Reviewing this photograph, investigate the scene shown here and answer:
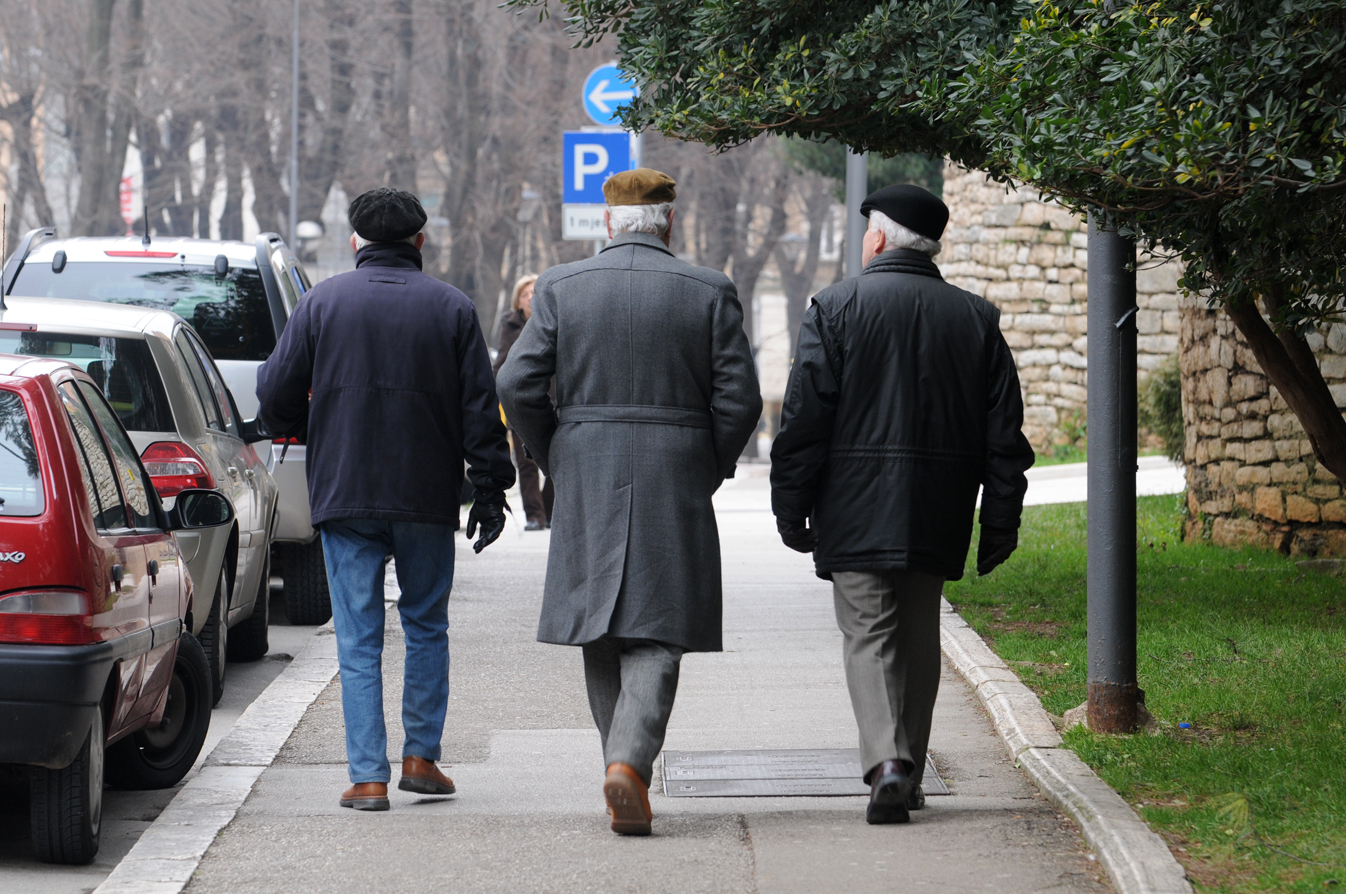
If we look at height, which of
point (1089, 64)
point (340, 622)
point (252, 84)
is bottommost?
point (340, 622)

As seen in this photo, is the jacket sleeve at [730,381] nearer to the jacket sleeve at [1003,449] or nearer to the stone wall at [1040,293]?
the jacket sleeve at [1003,449]

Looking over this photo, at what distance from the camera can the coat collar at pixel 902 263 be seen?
5156 mm

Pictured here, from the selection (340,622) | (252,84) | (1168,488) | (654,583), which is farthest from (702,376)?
(252,84)

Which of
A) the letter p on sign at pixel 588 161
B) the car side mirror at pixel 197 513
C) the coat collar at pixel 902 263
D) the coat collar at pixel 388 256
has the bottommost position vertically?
the car side mirror at pixel 197 513

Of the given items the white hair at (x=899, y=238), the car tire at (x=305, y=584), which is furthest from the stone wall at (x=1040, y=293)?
the white hair at (x=899, y=238)

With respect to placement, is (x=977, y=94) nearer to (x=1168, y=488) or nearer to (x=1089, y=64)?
(x=1089, y=64)

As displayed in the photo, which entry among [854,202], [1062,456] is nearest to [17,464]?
[854,202]

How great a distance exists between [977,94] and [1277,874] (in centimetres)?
300

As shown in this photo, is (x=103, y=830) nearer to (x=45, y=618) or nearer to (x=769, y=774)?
(x=45, y=618)

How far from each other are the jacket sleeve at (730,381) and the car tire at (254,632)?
3.78m

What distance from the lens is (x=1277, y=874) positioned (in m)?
4.27

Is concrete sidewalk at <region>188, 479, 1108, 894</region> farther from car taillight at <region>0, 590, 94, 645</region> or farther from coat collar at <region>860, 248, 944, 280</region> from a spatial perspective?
coat collar at <region>860, 248, 944, 280</region>

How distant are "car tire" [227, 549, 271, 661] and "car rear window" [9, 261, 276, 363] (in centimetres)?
180

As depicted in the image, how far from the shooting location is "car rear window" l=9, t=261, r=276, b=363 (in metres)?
9.53
